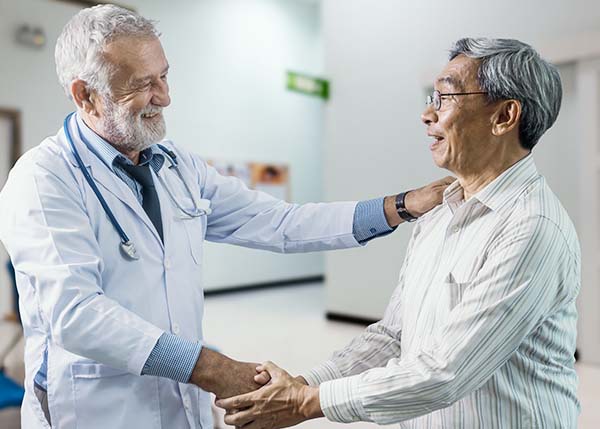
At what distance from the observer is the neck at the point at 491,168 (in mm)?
1163

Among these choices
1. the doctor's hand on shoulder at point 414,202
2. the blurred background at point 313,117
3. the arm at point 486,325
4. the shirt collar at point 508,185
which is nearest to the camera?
the arm at point 486,325

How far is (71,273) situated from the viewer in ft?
3.75

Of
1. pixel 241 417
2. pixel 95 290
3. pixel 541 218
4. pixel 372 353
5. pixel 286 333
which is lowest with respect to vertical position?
pixel 286 333

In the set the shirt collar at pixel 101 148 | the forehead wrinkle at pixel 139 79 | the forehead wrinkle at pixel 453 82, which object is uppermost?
the forehead wrinkle at pixel 453 82

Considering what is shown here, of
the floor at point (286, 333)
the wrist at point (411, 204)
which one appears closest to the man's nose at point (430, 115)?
the wrist at point (411, 204)

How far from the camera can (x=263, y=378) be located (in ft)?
4.28

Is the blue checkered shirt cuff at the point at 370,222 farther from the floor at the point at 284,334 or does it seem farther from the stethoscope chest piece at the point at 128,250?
the floor at the point at 284,334

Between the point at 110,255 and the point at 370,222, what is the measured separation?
2.45 ft

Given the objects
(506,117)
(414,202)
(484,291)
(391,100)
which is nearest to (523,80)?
(506,117)

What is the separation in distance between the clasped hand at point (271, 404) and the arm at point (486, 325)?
0.60 feet

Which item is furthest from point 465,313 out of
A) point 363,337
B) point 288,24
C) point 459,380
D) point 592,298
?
point 288,24

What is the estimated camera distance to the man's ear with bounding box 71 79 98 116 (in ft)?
4.35

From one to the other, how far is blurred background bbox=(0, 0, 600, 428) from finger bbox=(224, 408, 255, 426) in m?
1.28

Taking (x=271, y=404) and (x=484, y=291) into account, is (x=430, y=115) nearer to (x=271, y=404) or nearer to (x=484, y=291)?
(x=484, y=291)
